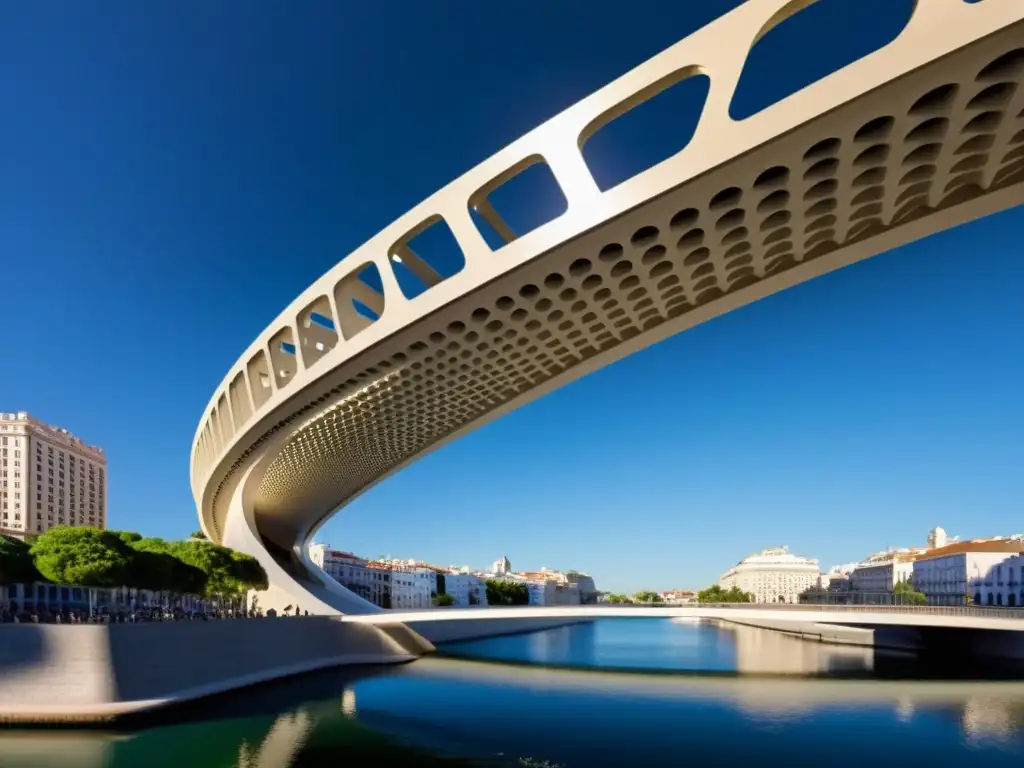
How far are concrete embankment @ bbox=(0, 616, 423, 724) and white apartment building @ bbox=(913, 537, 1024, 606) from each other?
51914mm

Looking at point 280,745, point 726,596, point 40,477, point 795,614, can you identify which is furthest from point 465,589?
point 280,745

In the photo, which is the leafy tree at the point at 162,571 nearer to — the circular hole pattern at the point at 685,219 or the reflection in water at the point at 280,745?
the reflection in water at the point at 280,745

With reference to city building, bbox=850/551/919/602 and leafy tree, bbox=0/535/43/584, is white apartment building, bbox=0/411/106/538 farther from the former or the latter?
city building, bbox=850/551/919/602

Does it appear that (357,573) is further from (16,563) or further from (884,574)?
(884,574)

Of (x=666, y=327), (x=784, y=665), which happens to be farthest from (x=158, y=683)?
(x=784, y=665)

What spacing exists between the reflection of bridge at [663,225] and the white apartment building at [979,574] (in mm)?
49373

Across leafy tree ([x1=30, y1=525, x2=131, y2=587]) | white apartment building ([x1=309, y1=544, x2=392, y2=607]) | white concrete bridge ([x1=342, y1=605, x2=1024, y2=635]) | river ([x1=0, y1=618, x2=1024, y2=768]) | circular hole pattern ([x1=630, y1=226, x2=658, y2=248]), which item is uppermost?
circular hole pattern ([x1=630, y1=226, x2=658, y2=248])

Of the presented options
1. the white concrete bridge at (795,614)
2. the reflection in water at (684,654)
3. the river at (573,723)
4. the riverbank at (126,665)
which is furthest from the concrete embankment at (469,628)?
the riverbank at (126,665)

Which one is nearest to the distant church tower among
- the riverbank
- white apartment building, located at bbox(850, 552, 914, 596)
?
white apartment building, located at bbox(850, 552, 914, 596)

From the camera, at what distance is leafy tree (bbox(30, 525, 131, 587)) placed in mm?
23203

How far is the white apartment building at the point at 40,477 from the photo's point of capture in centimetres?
7156

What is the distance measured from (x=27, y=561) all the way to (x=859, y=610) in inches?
1143

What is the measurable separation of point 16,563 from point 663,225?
21.2 metres

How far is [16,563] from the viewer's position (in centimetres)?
2361
